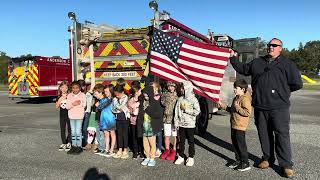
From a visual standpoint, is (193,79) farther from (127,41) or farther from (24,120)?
(24,120)

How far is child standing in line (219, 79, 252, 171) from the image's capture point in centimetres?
595

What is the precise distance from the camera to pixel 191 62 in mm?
6742

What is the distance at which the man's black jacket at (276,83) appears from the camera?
560 cm

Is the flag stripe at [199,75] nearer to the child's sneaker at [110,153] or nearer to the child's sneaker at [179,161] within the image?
the child's sneaker at [179,161]

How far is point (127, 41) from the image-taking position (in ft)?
24.9

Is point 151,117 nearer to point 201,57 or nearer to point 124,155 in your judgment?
point 124,155

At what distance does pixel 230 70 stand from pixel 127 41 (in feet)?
13.5

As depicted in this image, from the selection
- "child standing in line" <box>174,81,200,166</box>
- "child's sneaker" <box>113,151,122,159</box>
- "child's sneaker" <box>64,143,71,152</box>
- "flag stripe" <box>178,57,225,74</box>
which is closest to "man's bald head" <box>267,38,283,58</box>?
"flag stripe" <box>178,57,225,74</box>

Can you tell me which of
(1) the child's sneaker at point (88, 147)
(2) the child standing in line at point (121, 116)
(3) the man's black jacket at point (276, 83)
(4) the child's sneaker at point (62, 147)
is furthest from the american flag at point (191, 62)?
(4) the child's sneaker at point (62, 147)

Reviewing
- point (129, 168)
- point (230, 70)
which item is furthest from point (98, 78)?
point (230, 70)

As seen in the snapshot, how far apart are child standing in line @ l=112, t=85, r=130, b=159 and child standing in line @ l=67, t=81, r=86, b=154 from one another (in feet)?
2.36

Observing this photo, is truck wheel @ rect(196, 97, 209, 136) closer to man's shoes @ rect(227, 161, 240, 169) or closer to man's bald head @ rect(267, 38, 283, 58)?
man's shoes @ rect(227, 161, 240, 169)

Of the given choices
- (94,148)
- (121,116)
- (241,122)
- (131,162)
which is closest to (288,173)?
(241,122)

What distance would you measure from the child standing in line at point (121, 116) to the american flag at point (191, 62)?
0.75 meters
